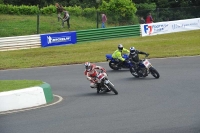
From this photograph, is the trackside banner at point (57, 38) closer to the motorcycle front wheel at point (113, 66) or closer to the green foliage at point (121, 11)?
the green foliage at point (121, 11)

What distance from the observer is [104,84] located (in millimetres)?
15805

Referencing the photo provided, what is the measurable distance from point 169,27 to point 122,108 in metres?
27.5

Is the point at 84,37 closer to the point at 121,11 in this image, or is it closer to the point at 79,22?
the point at 79,22

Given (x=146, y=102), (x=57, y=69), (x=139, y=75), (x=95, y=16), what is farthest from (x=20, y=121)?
(x=95, y=16)

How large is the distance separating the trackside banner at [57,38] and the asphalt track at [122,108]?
1130 centimetres

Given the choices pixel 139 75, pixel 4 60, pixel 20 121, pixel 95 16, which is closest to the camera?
pixel 20 121

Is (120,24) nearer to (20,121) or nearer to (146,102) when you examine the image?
(146,102)

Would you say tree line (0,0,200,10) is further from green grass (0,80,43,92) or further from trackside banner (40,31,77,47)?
green grass (0,80,43,92)

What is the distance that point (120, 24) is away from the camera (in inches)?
1566

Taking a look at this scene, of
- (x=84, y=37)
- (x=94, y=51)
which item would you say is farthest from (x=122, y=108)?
(x=84, y=37)

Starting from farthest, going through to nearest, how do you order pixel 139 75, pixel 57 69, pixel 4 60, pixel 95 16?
pixel 95 16
pixel 4 60
pixel 57 69
pixel 139 75

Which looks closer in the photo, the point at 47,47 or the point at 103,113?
the point at 103,113

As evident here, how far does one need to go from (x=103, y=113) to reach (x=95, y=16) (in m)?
27.0

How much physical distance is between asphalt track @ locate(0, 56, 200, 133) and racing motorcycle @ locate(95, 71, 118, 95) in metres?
0.22
